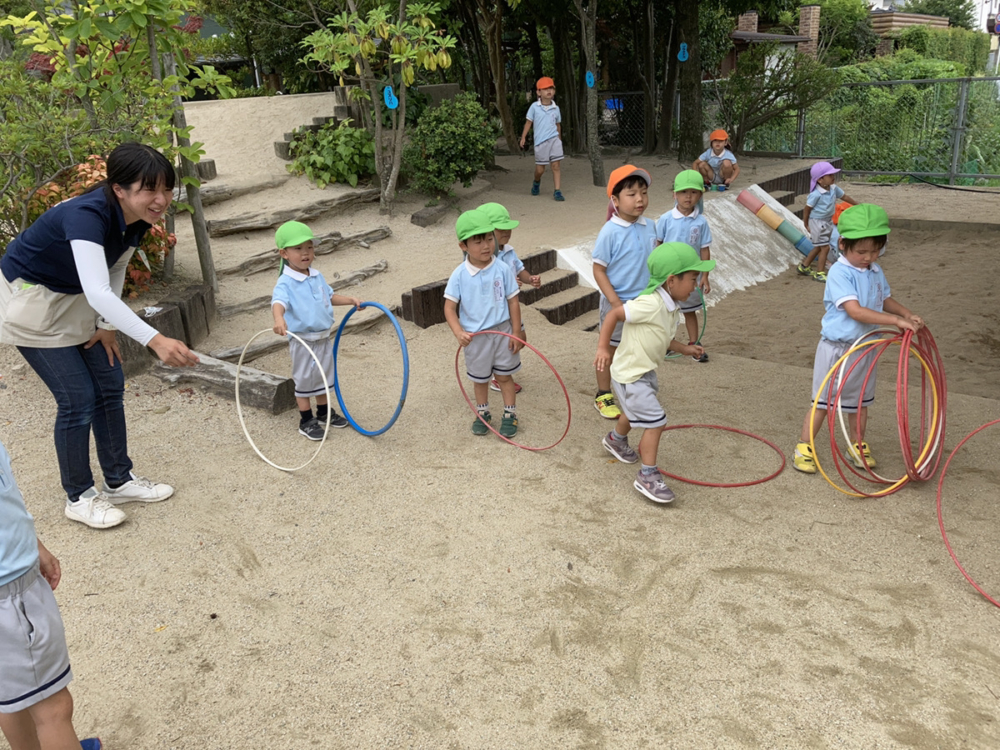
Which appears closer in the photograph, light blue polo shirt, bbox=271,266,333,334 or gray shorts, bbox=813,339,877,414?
gray shorts, bbox=813,339,877,414

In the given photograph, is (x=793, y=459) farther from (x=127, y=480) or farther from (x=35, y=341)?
(x=35, y=341)

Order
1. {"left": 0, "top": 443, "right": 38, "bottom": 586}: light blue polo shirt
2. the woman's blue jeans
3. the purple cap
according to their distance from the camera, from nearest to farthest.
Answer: {"left": 0, "top": 443, "right": 38, "bottom": 586}: light blue polo shirt, the woman's blue jeans, the purple cap

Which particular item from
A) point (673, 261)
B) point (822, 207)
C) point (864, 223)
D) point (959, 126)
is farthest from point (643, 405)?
point (959, 126)

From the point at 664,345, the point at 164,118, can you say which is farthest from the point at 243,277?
the point at 664,345

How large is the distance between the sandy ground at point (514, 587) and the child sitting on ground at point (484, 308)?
0.44 m

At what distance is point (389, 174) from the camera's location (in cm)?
1026

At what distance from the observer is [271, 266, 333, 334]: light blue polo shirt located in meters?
4.71

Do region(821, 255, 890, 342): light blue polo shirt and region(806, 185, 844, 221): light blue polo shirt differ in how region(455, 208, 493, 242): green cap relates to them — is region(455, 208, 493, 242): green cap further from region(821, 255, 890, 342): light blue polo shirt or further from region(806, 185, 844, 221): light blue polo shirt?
region(806, 185, 844, 221): light blue polo shirt

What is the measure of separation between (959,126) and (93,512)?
16222 millimetres

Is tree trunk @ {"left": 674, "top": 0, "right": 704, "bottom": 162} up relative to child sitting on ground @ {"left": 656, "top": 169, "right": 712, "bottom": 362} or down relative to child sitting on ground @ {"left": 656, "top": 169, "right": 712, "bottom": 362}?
up

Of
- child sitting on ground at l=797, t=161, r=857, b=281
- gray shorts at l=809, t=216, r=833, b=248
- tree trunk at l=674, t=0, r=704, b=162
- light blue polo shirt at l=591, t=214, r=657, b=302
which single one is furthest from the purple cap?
light blue polo shirt at l=591, t=214, r=657, b=302

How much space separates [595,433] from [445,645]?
228 cm

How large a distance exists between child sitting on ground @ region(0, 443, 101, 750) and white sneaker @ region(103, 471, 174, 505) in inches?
82.8

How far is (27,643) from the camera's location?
200 cm
